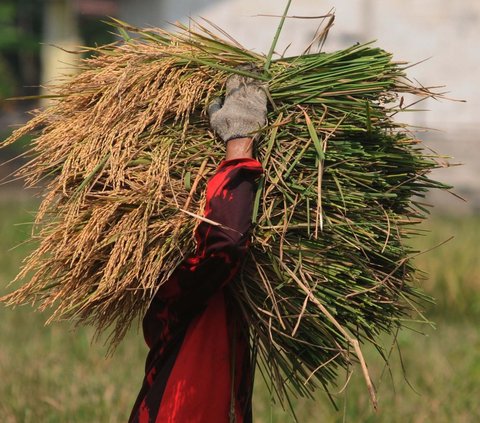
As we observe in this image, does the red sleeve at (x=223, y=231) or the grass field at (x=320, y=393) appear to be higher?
the red sleeve at (x=223, y=231)

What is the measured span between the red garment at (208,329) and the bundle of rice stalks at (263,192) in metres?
0.06

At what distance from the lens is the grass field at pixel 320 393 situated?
14.8 feet

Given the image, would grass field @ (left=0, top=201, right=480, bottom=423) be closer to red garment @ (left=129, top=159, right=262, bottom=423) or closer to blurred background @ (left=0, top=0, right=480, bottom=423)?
blurred background @ (left=0, top=0, right=480, bottom=423)

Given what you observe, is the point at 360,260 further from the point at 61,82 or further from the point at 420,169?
the point at 61,82

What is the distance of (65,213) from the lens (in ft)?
8.98

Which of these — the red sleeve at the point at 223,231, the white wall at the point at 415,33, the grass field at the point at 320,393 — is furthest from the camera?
the white wall at the point at 415,33

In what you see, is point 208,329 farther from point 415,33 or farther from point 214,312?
point 415,33

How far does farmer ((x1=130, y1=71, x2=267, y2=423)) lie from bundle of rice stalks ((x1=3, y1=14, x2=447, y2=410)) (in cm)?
5

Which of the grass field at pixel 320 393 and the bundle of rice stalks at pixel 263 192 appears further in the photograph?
the grass field at pixel 320 393

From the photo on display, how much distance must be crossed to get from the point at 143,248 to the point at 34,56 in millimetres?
25649

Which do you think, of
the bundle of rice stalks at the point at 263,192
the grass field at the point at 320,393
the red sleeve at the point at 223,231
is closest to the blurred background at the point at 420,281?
the grass field at the point at 320,393

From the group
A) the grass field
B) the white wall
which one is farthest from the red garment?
the white wall

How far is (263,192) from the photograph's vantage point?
2641 millimetres

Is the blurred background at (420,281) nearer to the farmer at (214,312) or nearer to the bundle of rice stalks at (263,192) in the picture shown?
the bundle of rice stalks at (263,192)
